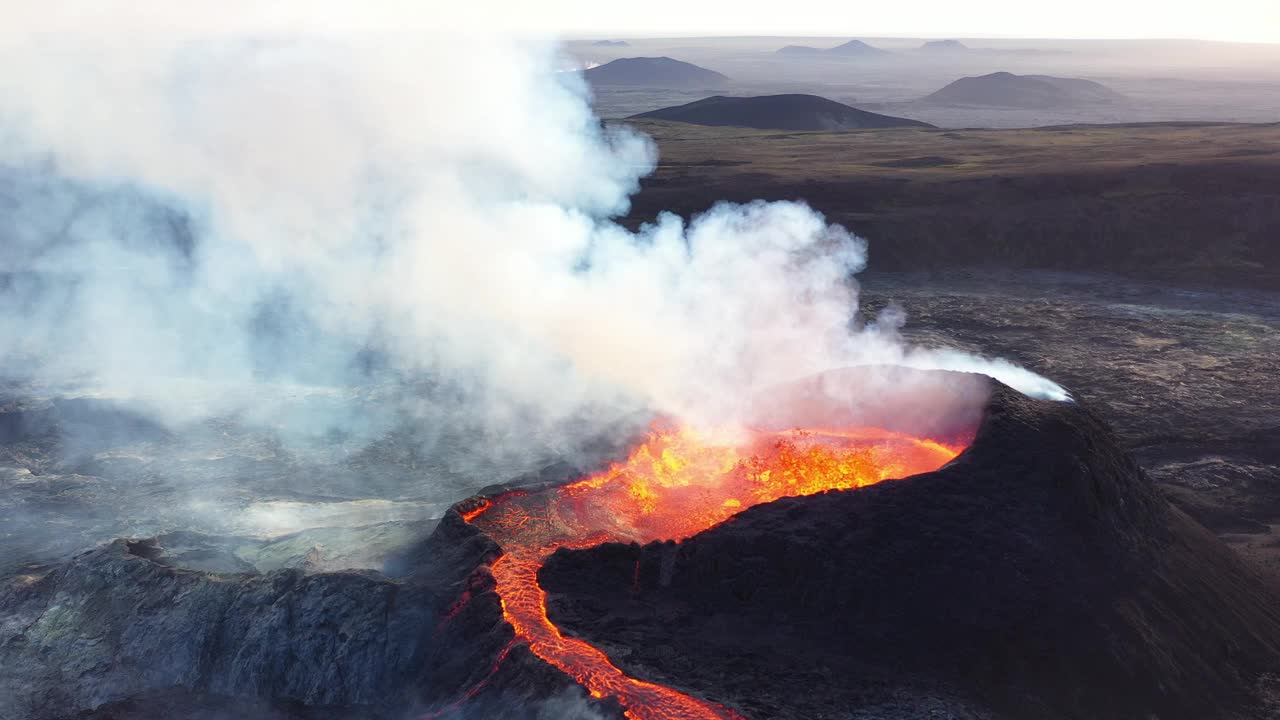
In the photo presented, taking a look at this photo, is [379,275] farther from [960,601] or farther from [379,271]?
[960,601]

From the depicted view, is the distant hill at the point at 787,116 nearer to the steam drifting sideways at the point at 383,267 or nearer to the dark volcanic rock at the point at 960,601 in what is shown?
the steam drifting sideways at the point at 383,267

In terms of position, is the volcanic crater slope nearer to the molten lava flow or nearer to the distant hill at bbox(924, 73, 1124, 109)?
the molten lava flow

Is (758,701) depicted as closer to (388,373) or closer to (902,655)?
(902,655)

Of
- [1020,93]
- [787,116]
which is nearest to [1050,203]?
[787,116]

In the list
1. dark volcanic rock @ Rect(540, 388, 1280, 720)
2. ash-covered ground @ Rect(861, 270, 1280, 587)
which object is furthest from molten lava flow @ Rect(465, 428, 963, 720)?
ash-covered ground @ Rect(861, 270, 1280, 587)

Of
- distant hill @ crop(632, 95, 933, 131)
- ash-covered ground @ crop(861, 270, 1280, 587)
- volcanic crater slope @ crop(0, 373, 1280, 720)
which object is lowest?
ash-covered ground @ crop(861, 270, 1280, 587)

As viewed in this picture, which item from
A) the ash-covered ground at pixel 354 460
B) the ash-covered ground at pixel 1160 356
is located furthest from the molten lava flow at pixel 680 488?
the ash-covered ground at pixel 1160 356

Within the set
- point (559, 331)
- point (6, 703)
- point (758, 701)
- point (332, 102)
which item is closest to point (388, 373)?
point (559, 331)
